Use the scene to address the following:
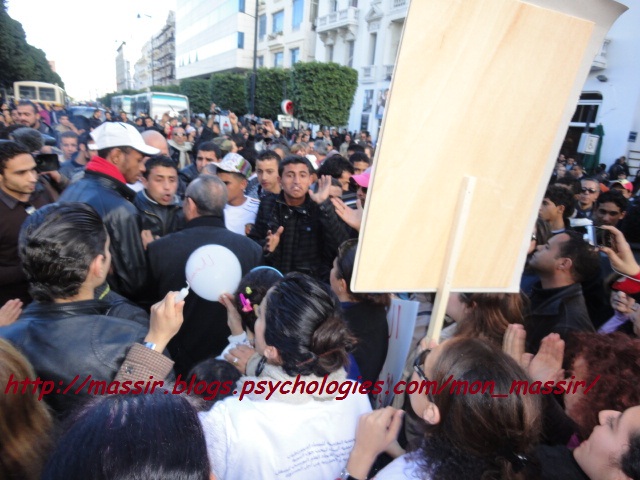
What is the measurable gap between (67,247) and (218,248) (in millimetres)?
829

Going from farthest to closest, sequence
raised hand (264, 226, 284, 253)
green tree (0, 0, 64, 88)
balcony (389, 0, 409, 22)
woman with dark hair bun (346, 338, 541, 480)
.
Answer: balcony (389, 0, 409, 22)
green tree (0, 0, 64, 88)
raised hand (264, 226, 284, 253)
woman with dark hair bun (346, 338, 541, 480)

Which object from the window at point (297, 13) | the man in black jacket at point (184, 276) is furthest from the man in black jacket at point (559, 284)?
the window at point (297, 13)

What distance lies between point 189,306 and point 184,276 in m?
0.18

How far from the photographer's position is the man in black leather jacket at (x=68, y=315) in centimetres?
136

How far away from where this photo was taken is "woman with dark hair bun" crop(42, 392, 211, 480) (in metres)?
0.70

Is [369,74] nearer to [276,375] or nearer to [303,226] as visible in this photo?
[303,226]

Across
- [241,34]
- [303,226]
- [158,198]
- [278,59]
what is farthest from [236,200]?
[241,34]

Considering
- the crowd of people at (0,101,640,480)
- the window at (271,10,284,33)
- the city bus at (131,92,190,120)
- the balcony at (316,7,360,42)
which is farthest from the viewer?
the window at (271,10,284,33)

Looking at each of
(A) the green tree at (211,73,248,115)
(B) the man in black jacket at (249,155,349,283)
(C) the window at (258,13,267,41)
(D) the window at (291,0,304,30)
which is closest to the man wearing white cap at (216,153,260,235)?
(B) the man in black jacket at (249,155,349,283)

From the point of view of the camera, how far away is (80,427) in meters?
0.76

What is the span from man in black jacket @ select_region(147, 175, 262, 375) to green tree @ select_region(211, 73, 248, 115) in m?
29.3

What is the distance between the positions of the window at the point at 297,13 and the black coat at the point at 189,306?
4030cm

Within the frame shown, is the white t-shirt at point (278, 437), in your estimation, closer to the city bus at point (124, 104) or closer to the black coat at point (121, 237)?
the black coat at point (121, 237)

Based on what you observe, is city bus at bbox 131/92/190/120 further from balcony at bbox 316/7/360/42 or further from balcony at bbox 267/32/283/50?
balcony at bbox 267/32/283/50
